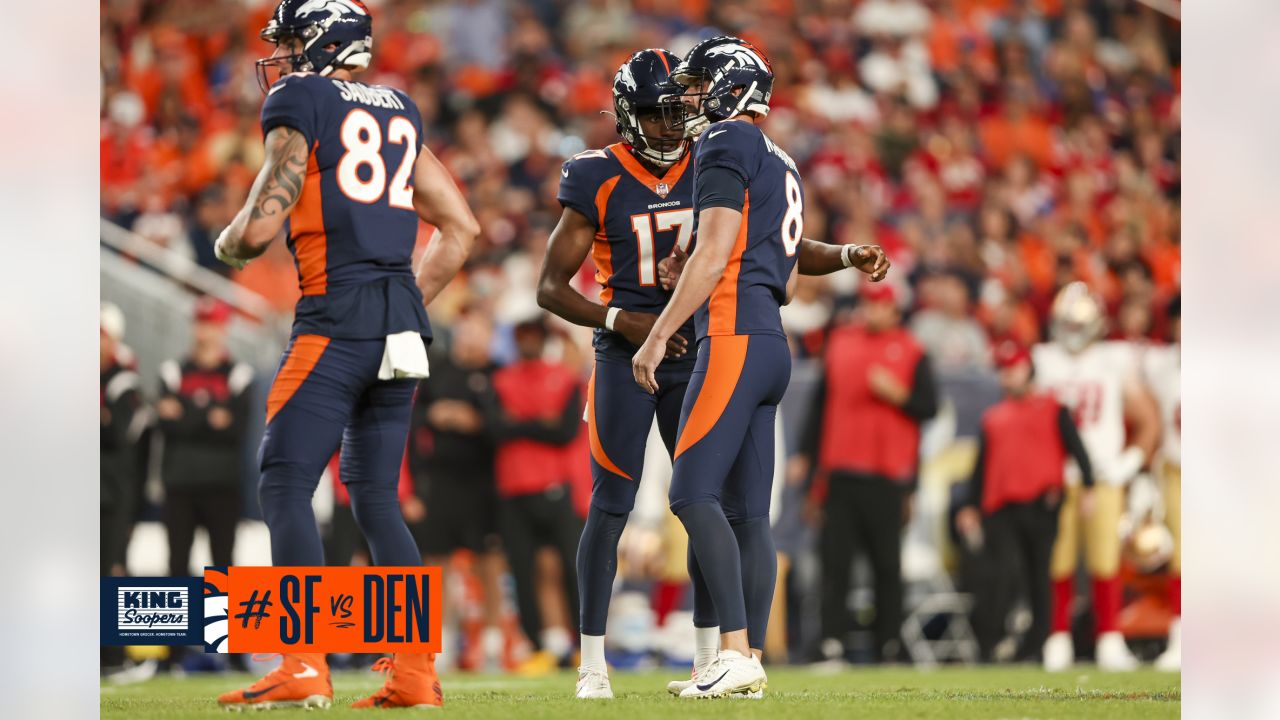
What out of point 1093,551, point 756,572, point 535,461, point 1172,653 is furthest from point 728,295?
point 1172,653

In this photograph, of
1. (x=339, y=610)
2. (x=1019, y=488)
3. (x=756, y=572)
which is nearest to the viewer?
(x=339, y=610)

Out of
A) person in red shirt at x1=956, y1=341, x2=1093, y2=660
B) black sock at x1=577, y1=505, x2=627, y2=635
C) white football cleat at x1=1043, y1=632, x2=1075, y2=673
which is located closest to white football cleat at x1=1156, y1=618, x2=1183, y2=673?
white football cleat at x1=1043, y1=632, x2=1075, y2=673

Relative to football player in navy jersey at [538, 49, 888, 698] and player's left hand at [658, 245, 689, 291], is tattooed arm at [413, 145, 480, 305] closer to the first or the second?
football player in navy jersey at [538, 49, 888, 698]

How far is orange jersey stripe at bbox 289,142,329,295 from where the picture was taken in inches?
160

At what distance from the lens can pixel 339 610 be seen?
4.04 m

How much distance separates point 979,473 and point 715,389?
3750 millimetres

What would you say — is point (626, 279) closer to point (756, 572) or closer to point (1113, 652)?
point (756, 572)

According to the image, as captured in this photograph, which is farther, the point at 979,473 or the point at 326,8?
the point at 979,473

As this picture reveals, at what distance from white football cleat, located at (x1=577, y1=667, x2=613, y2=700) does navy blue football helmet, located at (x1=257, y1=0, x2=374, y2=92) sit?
1.88m

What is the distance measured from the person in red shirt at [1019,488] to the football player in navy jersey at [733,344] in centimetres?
335

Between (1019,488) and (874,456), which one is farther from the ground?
(874,456)
